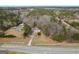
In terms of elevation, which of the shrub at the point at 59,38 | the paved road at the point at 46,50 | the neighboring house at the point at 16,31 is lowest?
the paved road at the point at 46,50

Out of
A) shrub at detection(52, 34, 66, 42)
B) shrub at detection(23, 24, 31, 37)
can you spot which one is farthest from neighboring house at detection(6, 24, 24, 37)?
shrub at detection(52, 34, 66, 42)

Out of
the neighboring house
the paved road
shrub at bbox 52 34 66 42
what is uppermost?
the neighboring house

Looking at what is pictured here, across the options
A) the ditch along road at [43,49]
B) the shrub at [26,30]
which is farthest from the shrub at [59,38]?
the shrub at [26,30]

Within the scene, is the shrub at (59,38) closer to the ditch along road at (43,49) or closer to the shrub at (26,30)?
the ditch along road at (43,49)

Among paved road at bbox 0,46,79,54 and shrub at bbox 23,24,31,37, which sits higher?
shrub at bbox 23,24,31,37

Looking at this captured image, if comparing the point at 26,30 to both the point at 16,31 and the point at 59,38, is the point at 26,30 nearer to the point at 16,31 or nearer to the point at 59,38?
the point at 16,31

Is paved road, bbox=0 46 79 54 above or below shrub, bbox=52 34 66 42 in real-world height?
below

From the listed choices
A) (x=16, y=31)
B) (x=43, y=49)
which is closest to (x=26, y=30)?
(x=16, y=31)

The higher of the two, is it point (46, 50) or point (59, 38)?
point (59, 38)

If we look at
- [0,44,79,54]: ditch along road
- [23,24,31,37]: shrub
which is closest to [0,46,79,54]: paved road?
[0,44,79,54]: ditch along road

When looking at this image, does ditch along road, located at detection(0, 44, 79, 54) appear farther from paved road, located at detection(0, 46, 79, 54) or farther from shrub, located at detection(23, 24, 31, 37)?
shrub, located at detection(23, 24, 31, 37)

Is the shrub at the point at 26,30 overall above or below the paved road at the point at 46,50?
above

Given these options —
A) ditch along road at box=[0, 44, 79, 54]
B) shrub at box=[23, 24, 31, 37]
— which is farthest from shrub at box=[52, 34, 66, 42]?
shrub at box=[23, 24, 31, 37]
